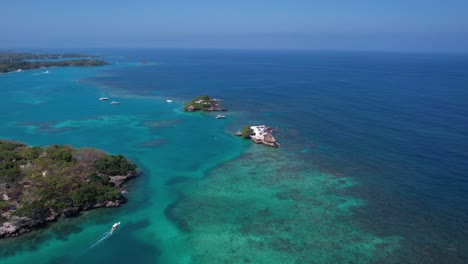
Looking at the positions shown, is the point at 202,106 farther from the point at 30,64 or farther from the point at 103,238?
the point at 30,64

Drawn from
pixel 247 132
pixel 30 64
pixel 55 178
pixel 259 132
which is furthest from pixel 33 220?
pixel 30 64

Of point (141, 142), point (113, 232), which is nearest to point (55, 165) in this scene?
point (113, 232)

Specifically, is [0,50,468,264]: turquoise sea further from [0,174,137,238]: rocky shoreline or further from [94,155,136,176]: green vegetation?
[94,155,136,176]: green vegetation

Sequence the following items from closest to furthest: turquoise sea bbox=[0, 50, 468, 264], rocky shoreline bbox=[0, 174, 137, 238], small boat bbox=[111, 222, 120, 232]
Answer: turquoise sea bbox=[0, 50, 468, 264] → rocky shoreline bbox=[0, 174, 137, 238] → small boat bbox=[111, 222, 120, 232]

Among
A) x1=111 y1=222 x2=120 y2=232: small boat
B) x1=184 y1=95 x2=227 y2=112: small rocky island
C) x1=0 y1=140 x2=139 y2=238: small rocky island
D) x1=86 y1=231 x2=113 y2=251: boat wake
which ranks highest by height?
x1=184 y1=95 x2=227 y2=112: small rocky island

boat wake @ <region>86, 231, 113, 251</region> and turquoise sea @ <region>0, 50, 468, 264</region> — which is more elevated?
turquoise sea @ <region>0, 50, 468, 264</region>

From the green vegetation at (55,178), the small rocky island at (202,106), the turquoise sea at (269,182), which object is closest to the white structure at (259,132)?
the turquoise sea at (269,182)

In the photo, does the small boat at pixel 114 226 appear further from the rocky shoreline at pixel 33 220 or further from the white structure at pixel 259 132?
the white structure at pixel 259 132

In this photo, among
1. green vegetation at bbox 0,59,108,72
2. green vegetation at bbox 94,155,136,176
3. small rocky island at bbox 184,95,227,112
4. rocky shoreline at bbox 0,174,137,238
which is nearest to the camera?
rocky shoreline at bbox 0,174,137,238

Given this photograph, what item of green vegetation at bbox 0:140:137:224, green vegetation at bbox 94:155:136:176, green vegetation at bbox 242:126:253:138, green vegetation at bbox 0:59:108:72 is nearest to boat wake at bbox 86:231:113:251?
green vegetation at bbox 0:140:137:224
